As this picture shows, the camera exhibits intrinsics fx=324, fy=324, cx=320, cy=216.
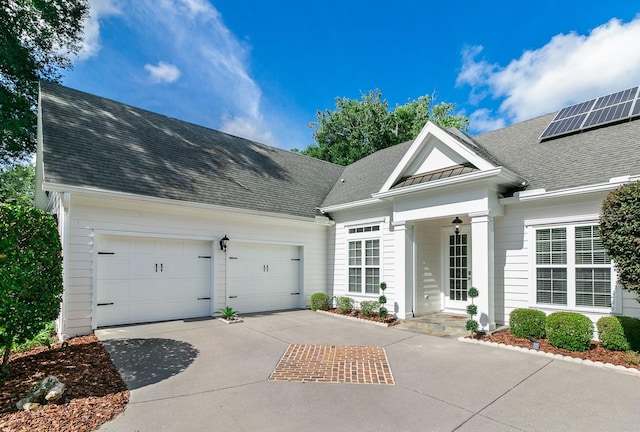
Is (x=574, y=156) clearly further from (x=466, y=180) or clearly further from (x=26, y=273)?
(x=26, y=273)

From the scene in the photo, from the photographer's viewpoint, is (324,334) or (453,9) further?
(453,9)

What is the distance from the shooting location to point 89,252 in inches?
298

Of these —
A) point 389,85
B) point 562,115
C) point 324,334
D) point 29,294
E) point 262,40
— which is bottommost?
point 324,334

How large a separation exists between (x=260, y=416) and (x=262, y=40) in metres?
15.9

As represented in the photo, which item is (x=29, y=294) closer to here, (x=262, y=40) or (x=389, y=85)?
(x=262, y=40)

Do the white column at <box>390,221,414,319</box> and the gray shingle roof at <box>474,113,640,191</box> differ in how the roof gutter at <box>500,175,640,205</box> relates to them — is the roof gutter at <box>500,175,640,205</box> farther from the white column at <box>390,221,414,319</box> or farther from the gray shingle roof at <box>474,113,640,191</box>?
the white column at <box>390,221,414,319</box>

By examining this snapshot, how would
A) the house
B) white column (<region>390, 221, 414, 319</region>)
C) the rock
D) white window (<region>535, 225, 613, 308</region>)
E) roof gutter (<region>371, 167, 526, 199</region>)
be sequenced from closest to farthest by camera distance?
the rock
white window (<region>535, 225, 613, 308</region>)
the house
roof gutter (<region>371, 167, 526, 199</region>)
white column (<region>390, 221, 414, 319</region>)

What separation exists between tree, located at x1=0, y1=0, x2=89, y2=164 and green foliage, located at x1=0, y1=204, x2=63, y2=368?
13596mm

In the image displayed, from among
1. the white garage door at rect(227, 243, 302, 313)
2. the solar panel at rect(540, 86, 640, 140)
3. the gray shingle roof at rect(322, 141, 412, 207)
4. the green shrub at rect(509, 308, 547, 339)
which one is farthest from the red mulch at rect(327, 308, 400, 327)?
the solar panel at rect(540, 86, 640, 140)

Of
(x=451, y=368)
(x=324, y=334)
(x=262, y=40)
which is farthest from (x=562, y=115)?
(x=262, y=40)

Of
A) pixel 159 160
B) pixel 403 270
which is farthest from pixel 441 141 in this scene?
pixel 159 160

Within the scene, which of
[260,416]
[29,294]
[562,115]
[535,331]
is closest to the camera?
[260,416]

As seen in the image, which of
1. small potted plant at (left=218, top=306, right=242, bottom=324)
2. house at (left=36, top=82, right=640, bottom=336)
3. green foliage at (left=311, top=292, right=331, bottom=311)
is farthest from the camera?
green foliage at (left=311, top=292, right=331, bottom=311)

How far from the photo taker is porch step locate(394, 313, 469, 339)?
7943 mm
